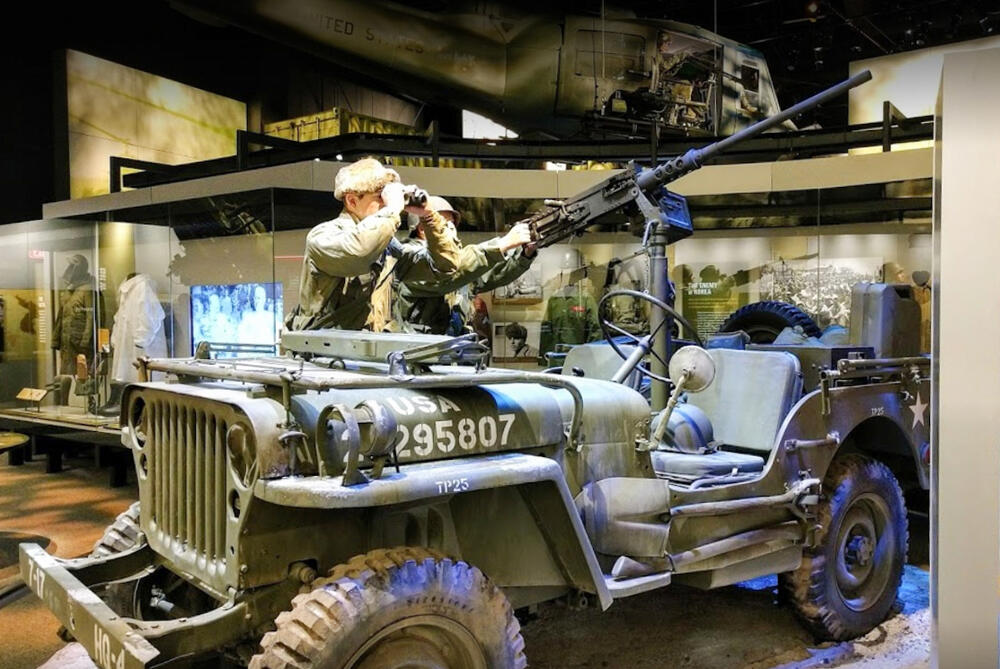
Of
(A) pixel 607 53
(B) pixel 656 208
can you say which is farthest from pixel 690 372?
(A) pixel 607 53

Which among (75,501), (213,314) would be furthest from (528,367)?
(75,501)

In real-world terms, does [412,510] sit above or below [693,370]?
below

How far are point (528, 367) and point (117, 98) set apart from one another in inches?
241

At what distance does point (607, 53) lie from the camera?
427 inches

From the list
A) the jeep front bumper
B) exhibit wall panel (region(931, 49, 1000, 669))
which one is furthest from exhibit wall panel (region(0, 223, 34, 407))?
exhibit wall panel (region(931, 49, 1000, 669))

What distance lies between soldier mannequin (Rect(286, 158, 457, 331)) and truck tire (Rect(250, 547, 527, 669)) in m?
1.36

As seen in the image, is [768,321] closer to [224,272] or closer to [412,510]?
[412,510]

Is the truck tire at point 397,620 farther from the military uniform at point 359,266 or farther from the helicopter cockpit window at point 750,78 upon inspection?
the helicopter cockpit window at point 750,78

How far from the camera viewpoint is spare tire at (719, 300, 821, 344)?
689 cm

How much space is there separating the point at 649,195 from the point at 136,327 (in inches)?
265

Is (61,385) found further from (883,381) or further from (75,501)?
(883,381)

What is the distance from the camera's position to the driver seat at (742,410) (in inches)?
174

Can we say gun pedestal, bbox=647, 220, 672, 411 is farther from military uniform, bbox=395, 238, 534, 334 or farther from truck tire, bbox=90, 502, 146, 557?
truck tire, bbox=90, 502, 146, 557

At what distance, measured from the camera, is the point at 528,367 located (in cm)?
980
